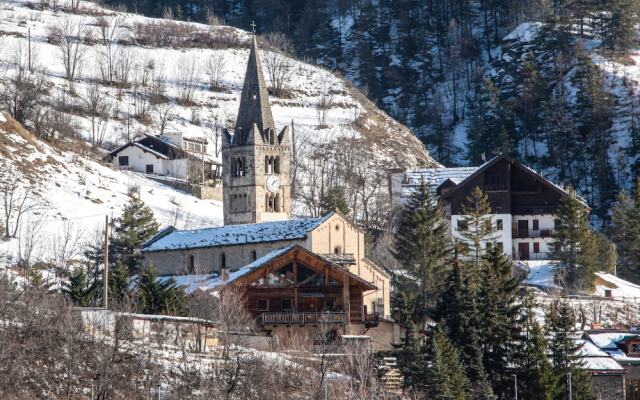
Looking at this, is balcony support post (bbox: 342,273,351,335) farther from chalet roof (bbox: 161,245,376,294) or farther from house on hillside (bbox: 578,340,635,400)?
house on hillside (bbox: 578,340,635,400)

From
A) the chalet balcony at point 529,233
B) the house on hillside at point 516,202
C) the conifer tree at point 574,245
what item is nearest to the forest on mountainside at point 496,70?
the house on hillside at point 516,202

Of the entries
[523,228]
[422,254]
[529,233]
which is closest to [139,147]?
[523,228]

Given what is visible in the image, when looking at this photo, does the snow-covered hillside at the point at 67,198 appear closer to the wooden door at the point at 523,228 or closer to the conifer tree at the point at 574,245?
the wooden door at the point at 523,228

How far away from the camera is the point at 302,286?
74.5 metres

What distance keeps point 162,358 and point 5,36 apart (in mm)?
103282

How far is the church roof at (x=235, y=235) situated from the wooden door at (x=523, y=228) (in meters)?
25.0

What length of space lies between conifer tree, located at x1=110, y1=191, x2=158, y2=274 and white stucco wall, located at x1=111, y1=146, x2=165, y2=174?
89.4 feet

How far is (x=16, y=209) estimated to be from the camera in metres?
95.9

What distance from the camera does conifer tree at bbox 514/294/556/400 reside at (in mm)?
62438

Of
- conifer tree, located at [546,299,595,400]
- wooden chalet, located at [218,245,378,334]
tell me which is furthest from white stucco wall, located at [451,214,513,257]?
conifer tree, located at [546,299,595,400]

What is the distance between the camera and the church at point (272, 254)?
73.9 meters

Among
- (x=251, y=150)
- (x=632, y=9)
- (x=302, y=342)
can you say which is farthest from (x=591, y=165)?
(x=302, y=342)

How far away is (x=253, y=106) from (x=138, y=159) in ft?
89.7

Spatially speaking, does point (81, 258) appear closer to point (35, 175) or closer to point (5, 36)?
point (35, 175)
